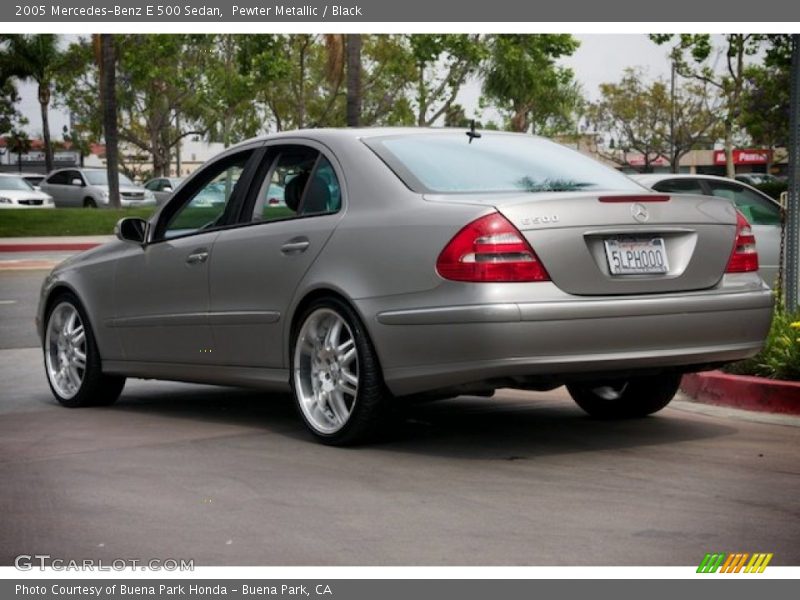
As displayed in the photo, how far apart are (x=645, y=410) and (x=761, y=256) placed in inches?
222

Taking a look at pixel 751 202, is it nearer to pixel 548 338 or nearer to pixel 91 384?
pixel 91 384

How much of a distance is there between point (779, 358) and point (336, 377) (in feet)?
9.12

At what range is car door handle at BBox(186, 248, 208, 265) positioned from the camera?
7934 millimetres

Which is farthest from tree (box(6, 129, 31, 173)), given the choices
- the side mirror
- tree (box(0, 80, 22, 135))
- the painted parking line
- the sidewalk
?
the side mirror

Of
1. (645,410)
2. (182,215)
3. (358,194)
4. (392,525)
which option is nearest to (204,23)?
(182,215)

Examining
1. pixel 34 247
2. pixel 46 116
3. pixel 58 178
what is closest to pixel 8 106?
pixel 46 116

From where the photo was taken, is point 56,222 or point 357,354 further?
point 56,222

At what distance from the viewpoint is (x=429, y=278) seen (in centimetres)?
644

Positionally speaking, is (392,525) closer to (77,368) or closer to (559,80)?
(77,368)

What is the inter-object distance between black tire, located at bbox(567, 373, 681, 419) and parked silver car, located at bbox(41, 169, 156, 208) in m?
37.2

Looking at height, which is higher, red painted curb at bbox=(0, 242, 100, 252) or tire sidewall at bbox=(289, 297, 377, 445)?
tire sidewall at bbox=(289, 297, 377, 445)

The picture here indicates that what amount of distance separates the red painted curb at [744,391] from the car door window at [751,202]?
5.20m

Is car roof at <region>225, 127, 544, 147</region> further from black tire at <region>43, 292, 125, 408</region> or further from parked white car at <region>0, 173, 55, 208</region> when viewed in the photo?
parked white car at <region>0, 173, 55, 208</region>

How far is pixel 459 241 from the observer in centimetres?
636
